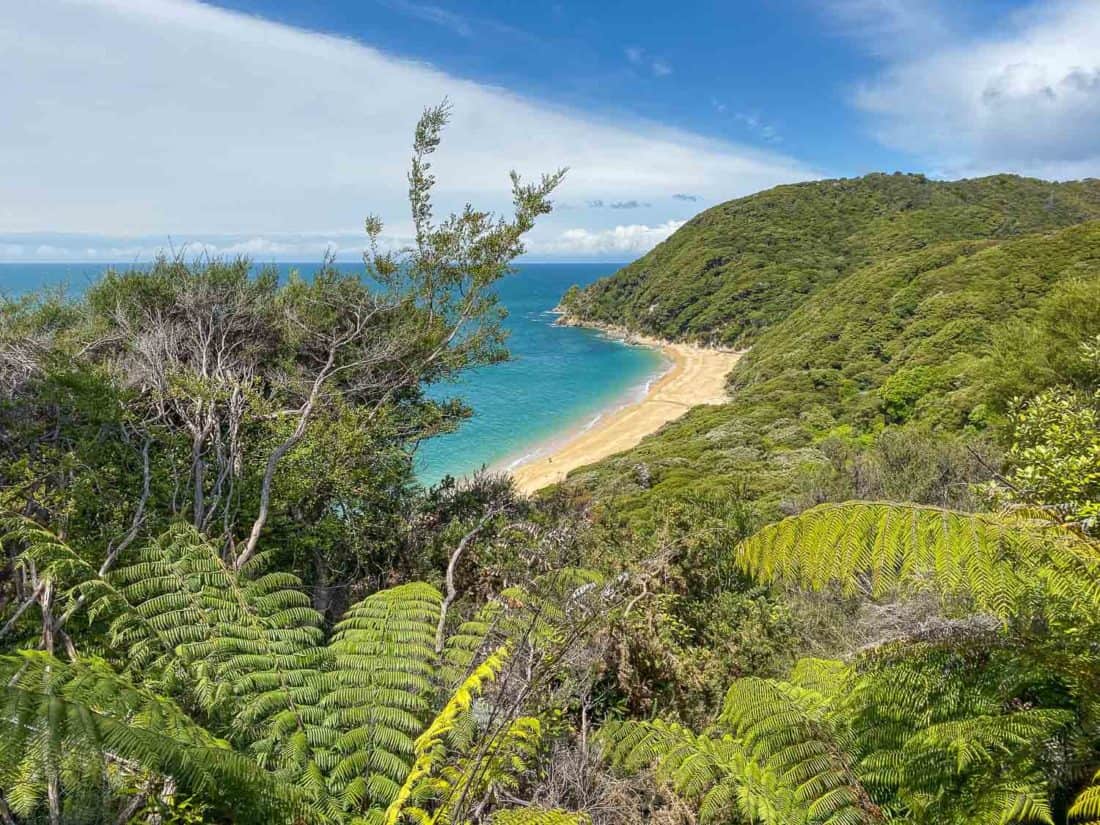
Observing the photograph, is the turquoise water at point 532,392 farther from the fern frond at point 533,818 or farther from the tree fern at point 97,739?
the fern frond at point 533,818

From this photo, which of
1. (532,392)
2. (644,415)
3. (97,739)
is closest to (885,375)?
(644,415)

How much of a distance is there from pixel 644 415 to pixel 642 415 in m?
0.12

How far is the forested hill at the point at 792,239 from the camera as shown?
57.7m

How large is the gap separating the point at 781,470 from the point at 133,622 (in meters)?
16.2

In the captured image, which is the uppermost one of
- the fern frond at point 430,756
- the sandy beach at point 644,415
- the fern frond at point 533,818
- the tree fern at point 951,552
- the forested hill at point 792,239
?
the forested hill at point 792,239

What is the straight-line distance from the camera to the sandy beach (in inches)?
1023

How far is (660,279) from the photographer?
237ft

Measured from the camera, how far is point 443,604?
139 inches

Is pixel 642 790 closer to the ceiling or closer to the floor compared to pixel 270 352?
closer to the floor

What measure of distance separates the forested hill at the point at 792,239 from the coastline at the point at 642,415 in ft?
17.9

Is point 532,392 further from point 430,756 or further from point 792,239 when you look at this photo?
point 792,239

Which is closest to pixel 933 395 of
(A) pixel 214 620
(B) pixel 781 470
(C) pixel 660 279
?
(B) pixel 781 470

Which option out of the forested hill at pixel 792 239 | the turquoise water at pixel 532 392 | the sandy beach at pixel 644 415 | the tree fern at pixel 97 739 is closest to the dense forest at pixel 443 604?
the tree fern at pixel 97 739

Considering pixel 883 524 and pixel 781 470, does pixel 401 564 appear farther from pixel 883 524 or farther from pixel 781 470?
pixel 781 470
